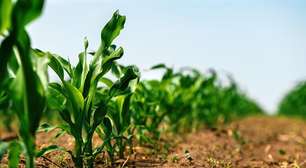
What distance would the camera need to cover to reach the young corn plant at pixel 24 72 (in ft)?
6.02

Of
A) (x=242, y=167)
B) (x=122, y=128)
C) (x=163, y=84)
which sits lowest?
(x=242, y=167)

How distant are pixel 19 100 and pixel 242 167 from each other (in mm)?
2184

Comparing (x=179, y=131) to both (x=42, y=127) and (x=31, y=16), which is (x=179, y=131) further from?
(x=31, y=16)

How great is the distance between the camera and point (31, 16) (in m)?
1.85

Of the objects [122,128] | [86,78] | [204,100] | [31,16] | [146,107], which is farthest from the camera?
[204,100]

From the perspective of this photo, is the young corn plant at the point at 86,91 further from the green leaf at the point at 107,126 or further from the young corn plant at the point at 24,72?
the young corn plant at the point at 24,72

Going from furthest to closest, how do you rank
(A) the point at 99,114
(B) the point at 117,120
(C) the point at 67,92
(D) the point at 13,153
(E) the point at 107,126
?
(B) the point at 117,120, (E) the point at 107,126, (A) the point at 99,114, (C) the point at 67,92, (D) the point at 13,153

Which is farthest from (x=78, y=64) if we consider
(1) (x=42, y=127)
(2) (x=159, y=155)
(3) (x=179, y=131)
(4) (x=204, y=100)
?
(4) (x=204, y=100)

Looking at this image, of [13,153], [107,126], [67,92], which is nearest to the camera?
[13,153]

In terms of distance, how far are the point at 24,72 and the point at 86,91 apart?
71cm

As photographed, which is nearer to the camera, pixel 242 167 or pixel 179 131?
pixel 242 167

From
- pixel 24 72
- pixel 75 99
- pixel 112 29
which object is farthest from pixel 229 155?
pixel 24 72

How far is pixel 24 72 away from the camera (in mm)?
1879

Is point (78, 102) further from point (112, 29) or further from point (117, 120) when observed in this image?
point (117, 120)
